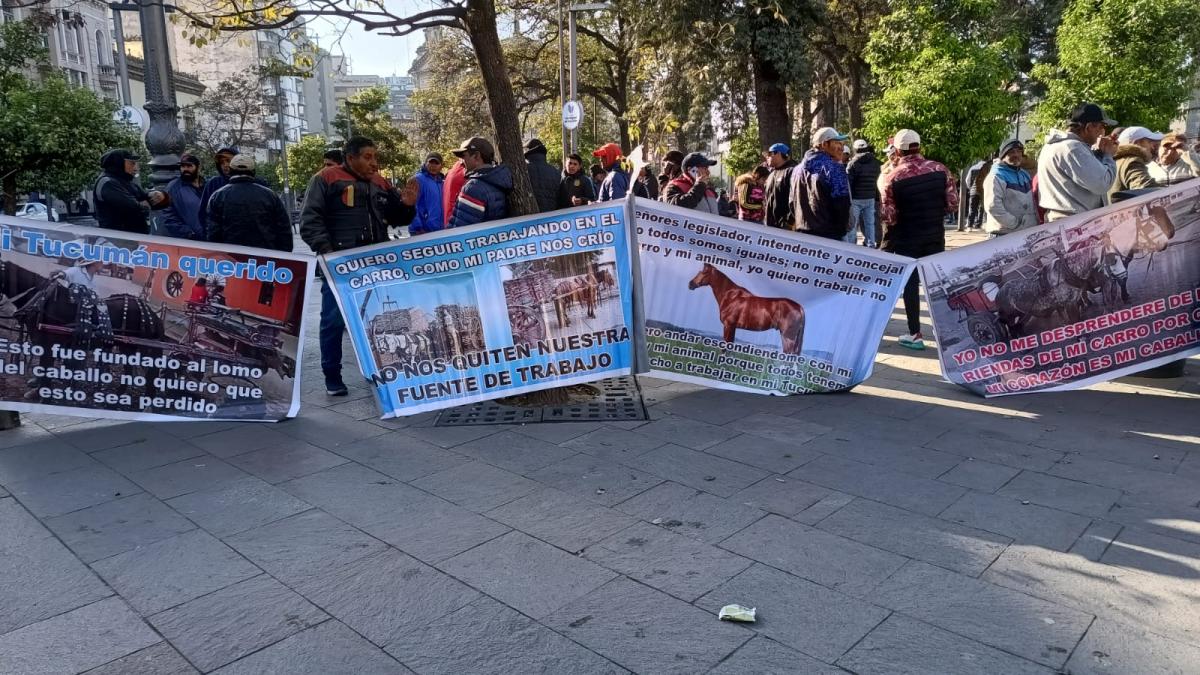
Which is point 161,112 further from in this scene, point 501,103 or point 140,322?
point 501,103

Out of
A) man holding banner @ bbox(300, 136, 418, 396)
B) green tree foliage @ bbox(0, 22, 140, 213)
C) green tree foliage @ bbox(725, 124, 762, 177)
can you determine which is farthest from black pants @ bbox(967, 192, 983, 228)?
green tree foliage @ bbox(0, 22, 140, 213)

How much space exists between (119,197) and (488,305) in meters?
4.08

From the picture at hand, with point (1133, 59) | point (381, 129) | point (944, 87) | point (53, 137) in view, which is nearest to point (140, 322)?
point (53, 137)

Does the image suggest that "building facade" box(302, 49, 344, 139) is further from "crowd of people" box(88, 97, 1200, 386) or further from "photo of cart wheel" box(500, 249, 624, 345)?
"photo of cart wheel" box(500, 249, 624, 345)

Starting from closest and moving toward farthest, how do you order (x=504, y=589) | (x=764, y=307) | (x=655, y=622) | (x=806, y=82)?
(x=655, y=622)
(x=504, y=589)
(x=764, y=307)
(x=806, y=82)

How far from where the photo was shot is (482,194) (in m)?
5.93

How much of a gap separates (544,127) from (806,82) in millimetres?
19999

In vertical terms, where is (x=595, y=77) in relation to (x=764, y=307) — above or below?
above

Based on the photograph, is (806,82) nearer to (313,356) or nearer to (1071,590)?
(313,356)

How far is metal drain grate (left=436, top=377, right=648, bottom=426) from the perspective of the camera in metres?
5.66

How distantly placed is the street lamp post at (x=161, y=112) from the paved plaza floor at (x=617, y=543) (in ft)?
13.5

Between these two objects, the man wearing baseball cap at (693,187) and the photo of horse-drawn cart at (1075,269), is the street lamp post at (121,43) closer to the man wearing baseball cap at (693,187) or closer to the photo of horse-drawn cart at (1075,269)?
the man wearing baseball cap at (693,187)

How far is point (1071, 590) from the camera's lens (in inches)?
127

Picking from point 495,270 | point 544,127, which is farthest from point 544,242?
point 544,127
